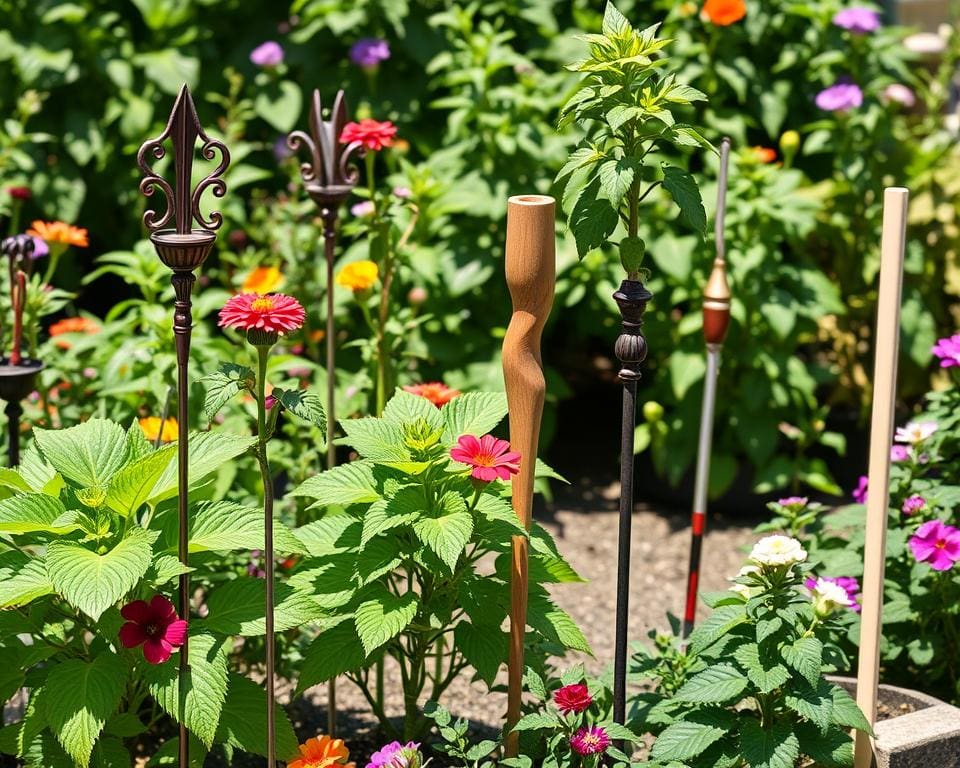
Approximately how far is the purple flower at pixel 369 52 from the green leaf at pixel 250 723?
2767mm

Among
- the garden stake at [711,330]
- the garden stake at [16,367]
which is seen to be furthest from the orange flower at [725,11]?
the garden stake at [16,367]

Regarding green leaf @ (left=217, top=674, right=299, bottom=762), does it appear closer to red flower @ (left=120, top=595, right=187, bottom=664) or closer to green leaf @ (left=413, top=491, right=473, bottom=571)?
red flower @ (left=120, top=595, right=187, bottom=664)

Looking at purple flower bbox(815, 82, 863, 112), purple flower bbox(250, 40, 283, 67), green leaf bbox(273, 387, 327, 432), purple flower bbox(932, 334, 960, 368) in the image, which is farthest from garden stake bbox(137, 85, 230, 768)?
purple flower bbox(815, 82, 863, 112)

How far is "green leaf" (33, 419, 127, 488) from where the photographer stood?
260cm

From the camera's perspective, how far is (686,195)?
2447 millimetres

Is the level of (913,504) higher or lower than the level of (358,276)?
lower

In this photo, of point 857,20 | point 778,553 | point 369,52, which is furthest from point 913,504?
point 369,52

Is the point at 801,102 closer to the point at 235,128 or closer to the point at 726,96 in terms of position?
the point at 726,96

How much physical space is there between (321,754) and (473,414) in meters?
0.71

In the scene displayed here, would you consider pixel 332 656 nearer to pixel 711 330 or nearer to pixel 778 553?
pixel 778 553

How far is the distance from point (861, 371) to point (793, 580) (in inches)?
104

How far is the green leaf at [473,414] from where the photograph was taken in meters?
2.73

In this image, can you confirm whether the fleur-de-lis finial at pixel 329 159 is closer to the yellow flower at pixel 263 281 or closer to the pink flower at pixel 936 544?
the yellow flower at pixel 263 281

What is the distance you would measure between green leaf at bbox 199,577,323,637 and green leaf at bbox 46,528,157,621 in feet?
0.66
